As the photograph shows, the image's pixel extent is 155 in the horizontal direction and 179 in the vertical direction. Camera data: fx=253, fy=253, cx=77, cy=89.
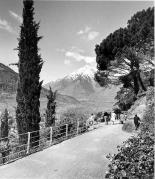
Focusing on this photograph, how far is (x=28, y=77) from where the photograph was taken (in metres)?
18.8

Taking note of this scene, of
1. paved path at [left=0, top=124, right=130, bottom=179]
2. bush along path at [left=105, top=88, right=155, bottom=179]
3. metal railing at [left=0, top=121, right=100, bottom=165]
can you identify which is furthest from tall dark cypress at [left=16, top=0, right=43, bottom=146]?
bush along path at [left=105, top=88, right=155, bottom=179]

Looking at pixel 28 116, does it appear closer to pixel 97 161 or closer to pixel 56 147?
pixel 56 147

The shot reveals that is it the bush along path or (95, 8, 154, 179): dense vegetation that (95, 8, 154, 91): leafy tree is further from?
the bush along path

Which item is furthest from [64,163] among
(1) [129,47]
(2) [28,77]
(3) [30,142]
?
(1) [129,47]

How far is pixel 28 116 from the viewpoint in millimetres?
17969

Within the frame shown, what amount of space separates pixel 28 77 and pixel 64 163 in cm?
951

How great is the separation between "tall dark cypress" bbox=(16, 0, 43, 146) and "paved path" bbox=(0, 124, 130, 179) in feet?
14.3

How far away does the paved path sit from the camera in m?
9.16

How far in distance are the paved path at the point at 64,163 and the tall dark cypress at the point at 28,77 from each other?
4344 mm

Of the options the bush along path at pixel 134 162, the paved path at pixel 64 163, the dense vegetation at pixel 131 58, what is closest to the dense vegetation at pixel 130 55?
the dense vegetation at pixel 131 58

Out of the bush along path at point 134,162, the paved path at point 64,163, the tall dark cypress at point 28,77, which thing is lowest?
the paved path at point 64,163

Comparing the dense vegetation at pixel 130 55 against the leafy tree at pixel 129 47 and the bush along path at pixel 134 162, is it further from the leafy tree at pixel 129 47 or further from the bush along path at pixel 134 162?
the bush along path at pixel 134 162

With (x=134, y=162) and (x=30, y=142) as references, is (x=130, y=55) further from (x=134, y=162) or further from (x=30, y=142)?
(x=134, y=162)

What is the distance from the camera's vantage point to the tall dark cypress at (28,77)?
18.0 metres
